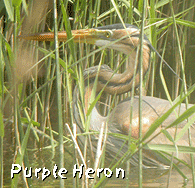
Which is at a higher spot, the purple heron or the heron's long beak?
the heron's long beak

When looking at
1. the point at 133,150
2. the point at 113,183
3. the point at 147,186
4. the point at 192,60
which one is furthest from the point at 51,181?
the point at 192,60

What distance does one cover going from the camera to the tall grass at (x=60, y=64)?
49.5 inches

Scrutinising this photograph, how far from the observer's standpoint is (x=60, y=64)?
181 centimetres

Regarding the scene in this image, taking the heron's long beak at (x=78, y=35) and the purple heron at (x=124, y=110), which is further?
the purple heron at (x=124, y=110)

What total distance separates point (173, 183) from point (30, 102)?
4.98 feet

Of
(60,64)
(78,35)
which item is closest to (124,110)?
(78,35)

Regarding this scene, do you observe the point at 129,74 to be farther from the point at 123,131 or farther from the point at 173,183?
the point at 173,183

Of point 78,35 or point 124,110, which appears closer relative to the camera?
point 78,35

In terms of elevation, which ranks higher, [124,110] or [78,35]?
[78,35]

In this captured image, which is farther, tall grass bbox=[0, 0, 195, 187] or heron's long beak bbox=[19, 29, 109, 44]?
heron's long beak bbox=[19, 29, 109, 44]

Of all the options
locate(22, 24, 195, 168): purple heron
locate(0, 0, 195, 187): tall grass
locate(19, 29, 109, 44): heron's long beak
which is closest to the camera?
locate(0, 0, 195, 187): tall grass

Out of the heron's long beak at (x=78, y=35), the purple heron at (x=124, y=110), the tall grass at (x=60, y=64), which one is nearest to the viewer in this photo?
the tall grass at (x=60, y=64)

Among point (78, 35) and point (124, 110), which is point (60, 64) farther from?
point (124, 110)

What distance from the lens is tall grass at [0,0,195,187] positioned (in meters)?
1.26
